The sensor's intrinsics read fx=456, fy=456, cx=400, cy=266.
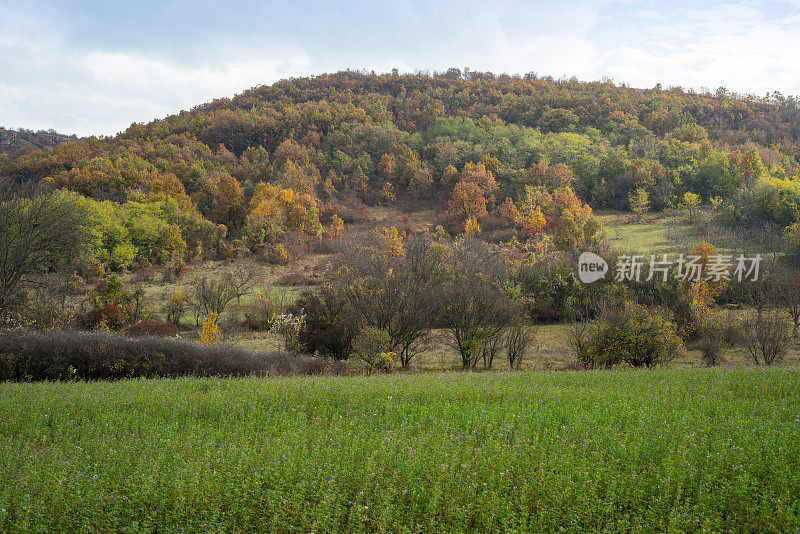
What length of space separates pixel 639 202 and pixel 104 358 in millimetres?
73005

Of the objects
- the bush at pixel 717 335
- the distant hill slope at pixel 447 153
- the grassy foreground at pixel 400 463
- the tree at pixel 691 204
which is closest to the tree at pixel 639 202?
the distant hill slope at pixel 447 153

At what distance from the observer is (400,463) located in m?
6.25

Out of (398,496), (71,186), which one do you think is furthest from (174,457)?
(71,186)

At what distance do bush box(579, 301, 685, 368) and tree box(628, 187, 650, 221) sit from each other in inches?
2109

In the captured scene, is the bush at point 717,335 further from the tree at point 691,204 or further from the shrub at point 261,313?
the tree at point 691,204

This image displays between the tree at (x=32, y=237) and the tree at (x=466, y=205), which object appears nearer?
the tree at (x=32, y=237)

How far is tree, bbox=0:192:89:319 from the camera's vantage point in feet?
79.9

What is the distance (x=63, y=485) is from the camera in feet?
18.4

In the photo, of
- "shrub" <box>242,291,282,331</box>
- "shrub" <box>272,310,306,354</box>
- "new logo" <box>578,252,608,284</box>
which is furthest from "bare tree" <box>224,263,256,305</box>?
"new logo" <box>578,252,608,284</box>

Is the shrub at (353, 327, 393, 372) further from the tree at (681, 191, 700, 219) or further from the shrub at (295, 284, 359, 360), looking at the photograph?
the tree at (681, 191, 700, 219)

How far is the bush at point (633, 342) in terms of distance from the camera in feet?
69.5

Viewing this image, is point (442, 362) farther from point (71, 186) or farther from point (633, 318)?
point (71, 186)

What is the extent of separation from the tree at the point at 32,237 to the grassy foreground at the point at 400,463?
62.3ft

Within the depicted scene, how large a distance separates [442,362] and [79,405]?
19.4 metres
